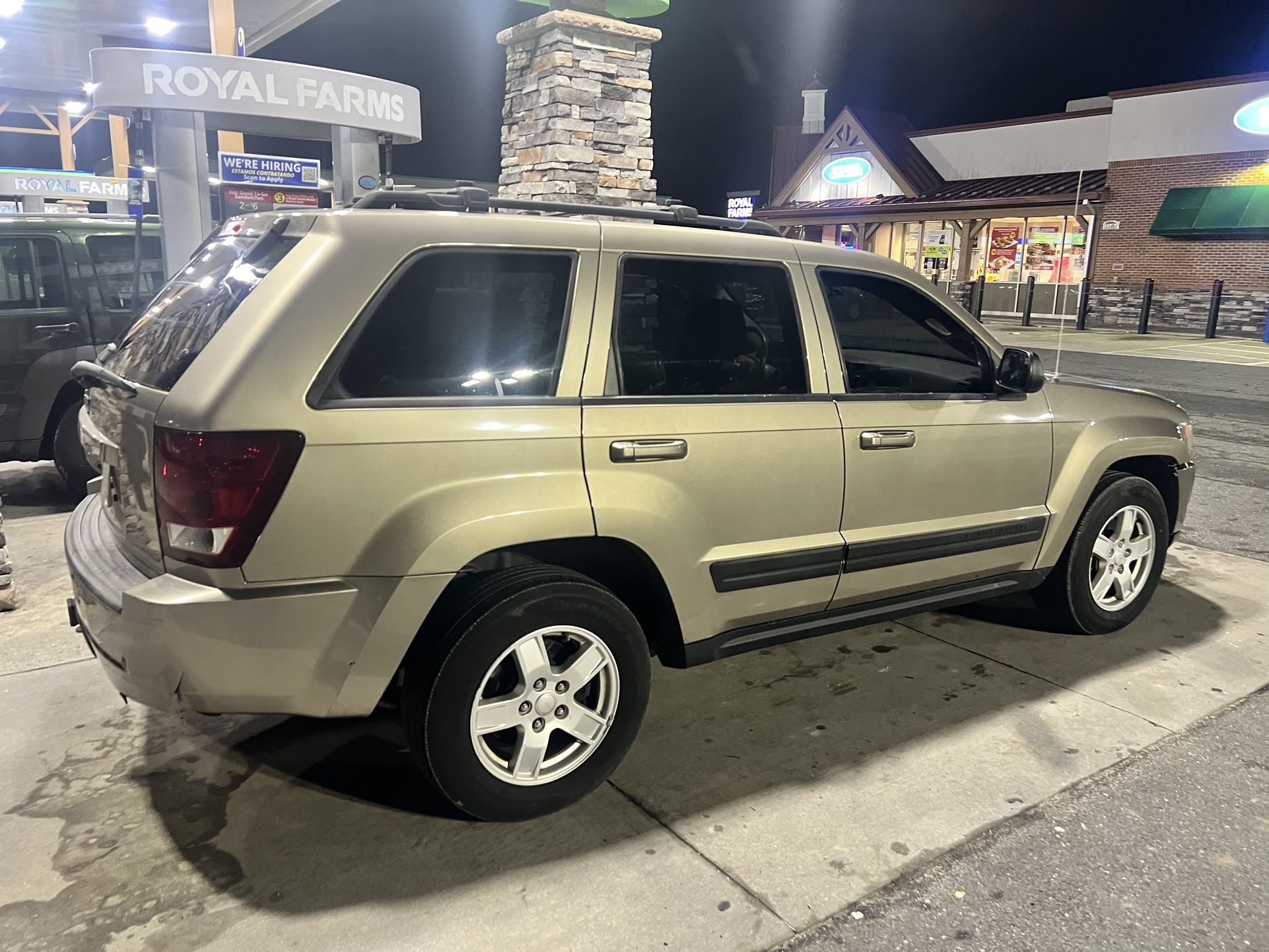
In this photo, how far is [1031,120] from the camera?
2762 cm

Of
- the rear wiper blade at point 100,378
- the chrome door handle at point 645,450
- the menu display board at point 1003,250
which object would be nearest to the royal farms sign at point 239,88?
the rear wiper blade at point 100,378

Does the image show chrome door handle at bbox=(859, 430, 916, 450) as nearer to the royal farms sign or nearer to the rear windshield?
the rear windshield

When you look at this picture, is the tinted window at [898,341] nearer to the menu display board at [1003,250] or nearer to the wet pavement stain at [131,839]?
the wet pavement stain at [131,839]

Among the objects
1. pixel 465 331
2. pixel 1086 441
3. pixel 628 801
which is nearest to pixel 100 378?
pixel 465 331

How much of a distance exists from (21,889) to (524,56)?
24.2 feet

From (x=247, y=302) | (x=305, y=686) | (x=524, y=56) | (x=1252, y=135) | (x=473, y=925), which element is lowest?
(x=473, y=925)

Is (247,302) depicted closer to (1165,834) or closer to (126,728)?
(126,728)

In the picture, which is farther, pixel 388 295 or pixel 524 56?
pixel 524 56

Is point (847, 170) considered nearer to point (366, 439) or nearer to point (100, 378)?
point (100, 378)

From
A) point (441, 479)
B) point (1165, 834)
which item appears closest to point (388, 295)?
point (441, 479)

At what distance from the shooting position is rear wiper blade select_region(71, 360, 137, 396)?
9.14 ft

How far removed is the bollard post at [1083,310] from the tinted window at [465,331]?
26.1 m

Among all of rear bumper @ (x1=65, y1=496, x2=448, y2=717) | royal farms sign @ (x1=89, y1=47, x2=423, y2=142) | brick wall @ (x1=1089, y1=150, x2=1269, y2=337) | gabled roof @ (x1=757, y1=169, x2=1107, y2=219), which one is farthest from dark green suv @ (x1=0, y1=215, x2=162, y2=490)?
brick wall @ (x1=1089, y1=150, x2=1269, y2=337)

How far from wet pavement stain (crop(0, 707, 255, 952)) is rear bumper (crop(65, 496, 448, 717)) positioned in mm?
463
